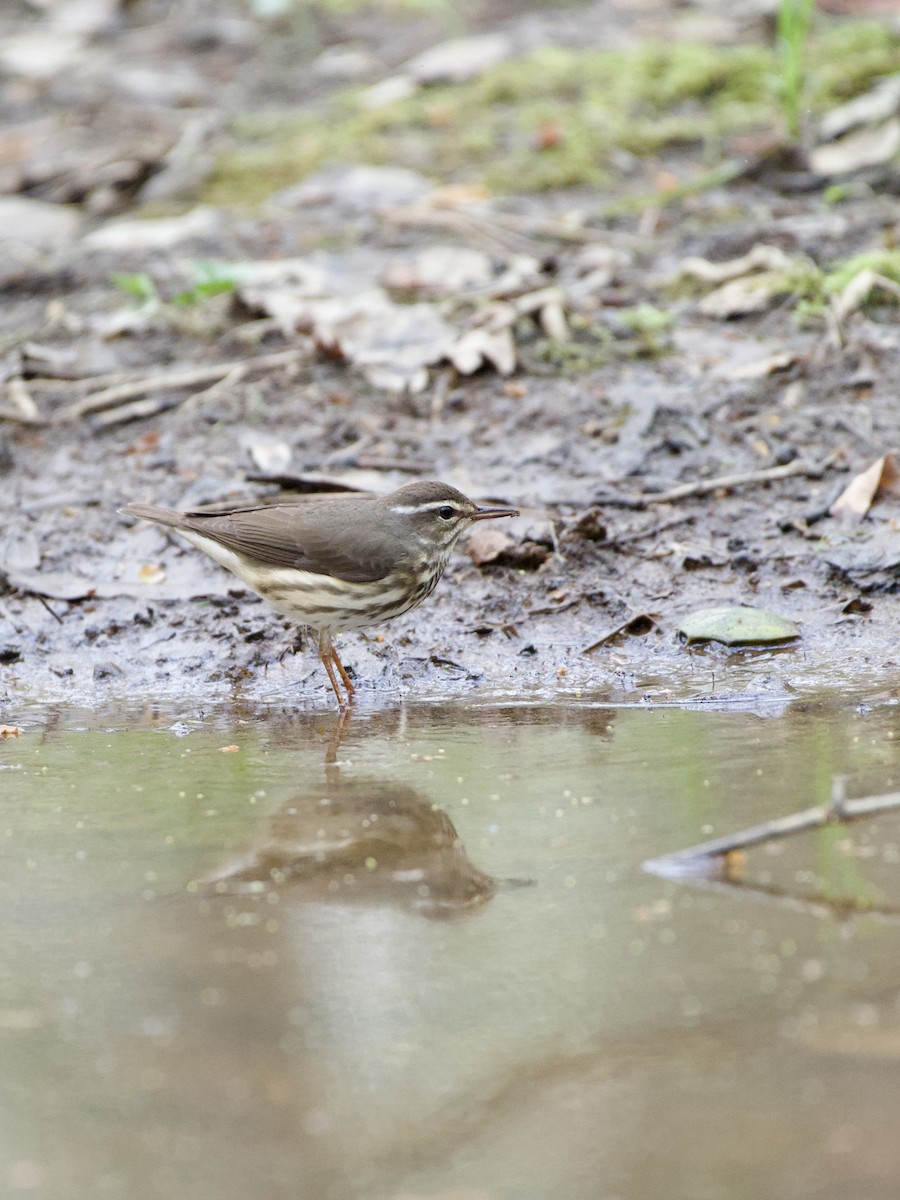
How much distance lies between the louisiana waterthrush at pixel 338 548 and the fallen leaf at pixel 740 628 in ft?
3.06

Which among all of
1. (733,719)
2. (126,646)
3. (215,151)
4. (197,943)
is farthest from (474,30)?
(197,943)

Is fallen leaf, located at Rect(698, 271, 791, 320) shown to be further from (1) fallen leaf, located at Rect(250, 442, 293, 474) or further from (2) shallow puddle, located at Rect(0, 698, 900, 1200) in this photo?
(2) shallow puddle, located at Rect(0, 698, 900, 1200)

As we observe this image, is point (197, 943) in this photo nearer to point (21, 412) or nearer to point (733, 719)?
point (733, 719)

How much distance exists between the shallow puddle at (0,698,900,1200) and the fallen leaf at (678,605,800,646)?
1132 mm

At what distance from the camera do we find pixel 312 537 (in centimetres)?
639

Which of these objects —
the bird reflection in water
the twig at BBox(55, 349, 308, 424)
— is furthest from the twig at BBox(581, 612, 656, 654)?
the twig at BBox(55, 349, 308, 424)

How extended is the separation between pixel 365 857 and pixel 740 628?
259cm

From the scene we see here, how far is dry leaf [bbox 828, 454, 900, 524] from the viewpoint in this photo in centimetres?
682

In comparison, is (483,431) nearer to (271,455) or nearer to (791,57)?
(271,455)

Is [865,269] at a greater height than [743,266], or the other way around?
[865,269]

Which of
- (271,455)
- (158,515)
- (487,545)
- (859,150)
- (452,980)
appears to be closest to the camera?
(452,980)

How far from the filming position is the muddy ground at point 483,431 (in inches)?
252

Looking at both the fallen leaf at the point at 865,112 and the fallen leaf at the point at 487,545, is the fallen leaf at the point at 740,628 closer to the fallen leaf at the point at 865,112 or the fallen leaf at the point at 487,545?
the fallen leaf at the point at 487,545

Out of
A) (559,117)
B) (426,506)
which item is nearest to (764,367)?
(426,506)
